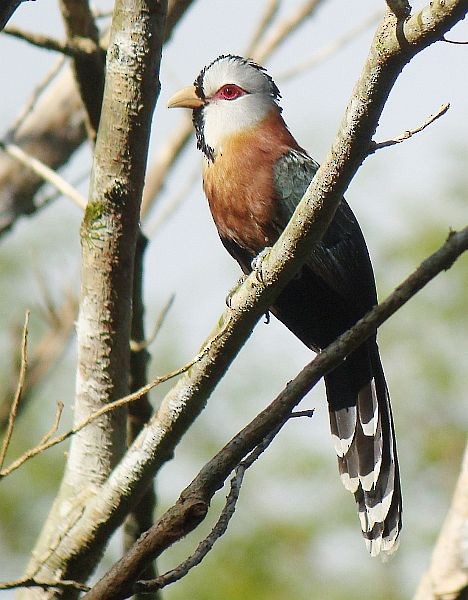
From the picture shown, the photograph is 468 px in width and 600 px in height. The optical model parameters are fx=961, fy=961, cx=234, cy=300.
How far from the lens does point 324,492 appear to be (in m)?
6.74

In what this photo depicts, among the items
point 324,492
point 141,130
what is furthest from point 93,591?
point 324,492

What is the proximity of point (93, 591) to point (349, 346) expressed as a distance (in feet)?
3.19

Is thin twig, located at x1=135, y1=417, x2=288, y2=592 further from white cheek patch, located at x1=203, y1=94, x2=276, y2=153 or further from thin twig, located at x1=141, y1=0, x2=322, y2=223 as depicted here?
thin twig, located at x1=141, y1=0, x2=322, y2=223

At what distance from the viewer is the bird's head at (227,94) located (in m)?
4.58

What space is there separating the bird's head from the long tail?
50.5 inches

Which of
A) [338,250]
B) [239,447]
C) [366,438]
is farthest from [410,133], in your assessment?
[366,438]

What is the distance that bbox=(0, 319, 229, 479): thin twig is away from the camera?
2377 mm

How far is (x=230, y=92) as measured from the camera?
184 inches

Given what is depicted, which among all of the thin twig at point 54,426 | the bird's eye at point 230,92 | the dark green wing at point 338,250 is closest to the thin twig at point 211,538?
the thin twig at point 54,426

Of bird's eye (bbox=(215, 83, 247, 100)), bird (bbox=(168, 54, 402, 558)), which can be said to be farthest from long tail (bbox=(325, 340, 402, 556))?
bird's eye (bbox=(215, 83, 247, 100))

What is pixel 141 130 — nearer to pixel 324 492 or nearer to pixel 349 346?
pixel 349 346

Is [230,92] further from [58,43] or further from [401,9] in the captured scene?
[401,9]

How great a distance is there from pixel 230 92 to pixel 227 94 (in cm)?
2

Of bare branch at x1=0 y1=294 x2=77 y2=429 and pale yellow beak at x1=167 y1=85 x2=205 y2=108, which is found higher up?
pale yellow beak at x1=167 y1=85 x2=205 y2=108
